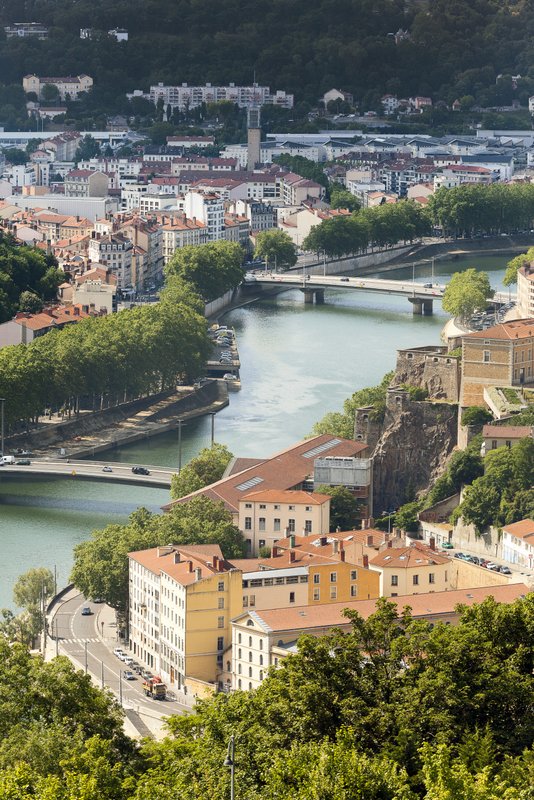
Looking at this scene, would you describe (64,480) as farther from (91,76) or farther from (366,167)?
(91,76)

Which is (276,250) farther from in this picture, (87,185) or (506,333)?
(506,333)

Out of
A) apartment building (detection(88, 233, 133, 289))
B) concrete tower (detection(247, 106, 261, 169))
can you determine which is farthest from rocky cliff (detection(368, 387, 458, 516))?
concrete tower (detection(247, 106, 261, 169))

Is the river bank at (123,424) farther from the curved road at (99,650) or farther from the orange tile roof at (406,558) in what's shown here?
the orange tile roof at (406,558)

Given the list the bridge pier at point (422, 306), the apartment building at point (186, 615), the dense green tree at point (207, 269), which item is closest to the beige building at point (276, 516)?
the apartment building at point (186, 615)

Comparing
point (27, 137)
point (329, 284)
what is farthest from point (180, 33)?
point (329, 284)

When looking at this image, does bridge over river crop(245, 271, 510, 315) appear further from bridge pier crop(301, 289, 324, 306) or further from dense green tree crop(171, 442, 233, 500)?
dense green tree crop(171, 442, 233, 500)

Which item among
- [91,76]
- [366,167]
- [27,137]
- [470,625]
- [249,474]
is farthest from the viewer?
[91,76]

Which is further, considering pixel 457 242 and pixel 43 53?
pixel 43 53
